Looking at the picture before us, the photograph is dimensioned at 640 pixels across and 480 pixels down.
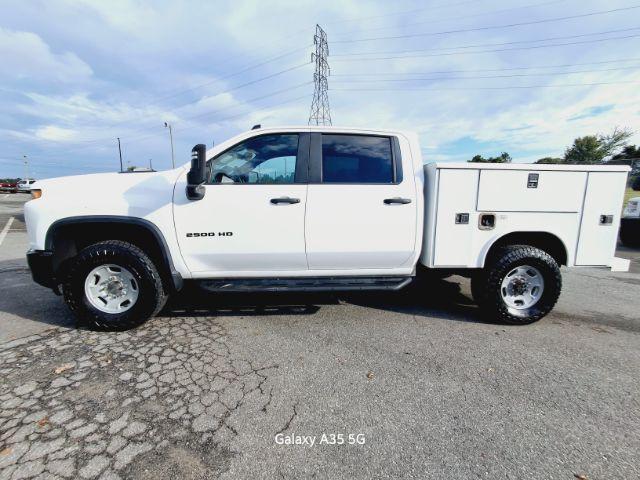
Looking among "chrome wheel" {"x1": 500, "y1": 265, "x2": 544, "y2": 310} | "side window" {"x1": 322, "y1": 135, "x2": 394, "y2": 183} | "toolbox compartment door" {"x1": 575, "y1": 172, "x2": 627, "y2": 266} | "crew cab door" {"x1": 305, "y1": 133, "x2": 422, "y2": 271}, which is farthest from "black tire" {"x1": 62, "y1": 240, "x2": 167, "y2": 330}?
"toolbox compartment door" {"x1": 575, "y1": 172, "x2": 627, "y2": 266}

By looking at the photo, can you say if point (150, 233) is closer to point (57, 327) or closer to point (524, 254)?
point (57, 327)

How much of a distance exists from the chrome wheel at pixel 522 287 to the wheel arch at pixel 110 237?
348cm

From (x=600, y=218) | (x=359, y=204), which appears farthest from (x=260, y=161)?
(x=600, y=218)

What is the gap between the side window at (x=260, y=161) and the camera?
3.28m

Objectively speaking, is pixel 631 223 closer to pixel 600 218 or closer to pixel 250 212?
pixel 600 218

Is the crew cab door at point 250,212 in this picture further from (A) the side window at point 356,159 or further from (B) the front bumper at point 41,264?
(B) the front bumper at point 41,264

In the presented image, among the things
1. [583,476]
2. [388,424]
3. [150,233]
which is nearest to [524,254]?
[583,476]

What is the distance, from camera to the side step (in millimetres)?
3312

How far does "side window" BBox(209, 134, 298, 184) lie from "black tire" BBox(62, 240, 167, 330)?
3.69 feet

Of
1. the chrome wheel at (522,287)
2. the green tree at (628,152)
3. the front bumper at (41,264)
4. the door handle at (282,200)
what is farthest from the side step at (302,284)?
the green tree at (628,152)

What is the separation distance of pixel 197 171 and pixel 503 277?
10.6 ft

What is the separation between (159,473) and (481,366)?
2446mm

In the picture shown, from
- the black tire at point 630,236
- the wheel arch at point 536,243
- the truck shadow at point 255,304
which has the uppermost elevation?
the wheel arch at point 536,243

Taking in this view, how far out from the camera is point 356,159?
11.1ft
